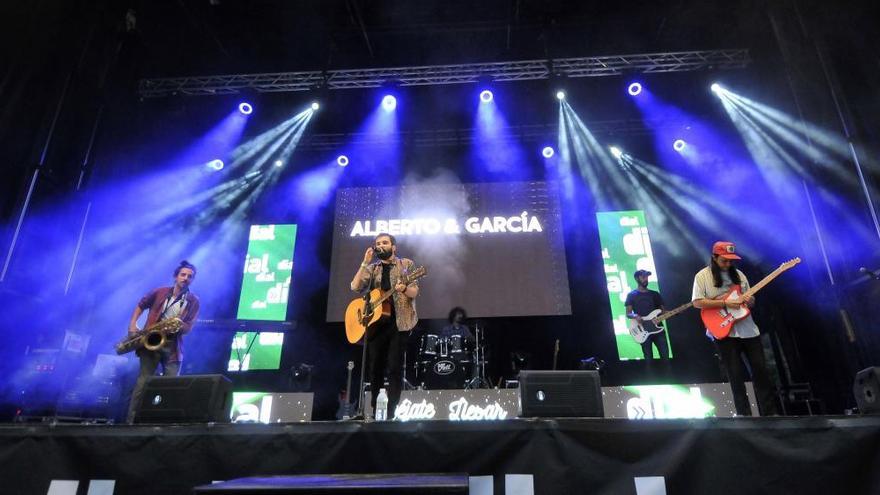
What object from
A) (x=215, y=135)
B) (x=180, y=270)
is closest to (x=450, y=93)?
(x=215, y=135)

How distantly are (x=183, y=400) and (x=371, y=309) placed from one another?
168cm

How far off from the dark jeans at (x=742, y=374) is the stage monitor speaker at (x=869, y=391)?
54.3 inches

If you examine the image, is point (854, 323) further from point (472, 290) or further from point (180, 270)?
point (180, 270)

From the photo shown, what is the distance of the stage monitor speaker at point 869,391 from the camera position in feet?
9.41

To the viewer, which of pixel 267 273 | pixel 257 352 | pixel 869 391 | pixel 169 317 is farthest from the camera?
pixel 267 273

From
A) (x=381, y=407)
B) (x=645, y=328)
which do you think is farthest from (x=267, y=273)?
(x=645, y=328)

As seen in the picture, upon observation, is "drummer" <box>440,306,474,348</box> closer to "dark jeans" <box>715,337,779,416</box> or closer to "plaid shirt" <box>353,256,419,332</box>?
"plaid shirt" <box>353,256,419,332</box>

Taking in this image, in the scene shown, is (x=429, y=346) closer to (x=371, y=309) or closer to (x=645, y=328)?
(x=645, y=328)

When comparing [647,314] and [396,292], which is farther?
[647,314]

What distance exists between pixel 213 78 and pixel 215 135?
1.38 m

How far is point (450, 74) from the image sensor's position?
27.8 ft

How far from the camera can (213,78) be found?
8.63 metres

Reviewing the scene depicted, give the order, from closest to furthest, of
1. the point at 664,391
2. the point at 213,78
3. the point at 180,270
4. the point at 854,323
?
1. the point at 180,270
2. the point at 854,323
3. the point at 664,391
4. the point at 213,78

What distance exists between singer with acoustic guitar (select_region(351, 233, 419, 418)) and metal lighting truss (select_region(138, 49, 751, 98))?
4878 millimetres
